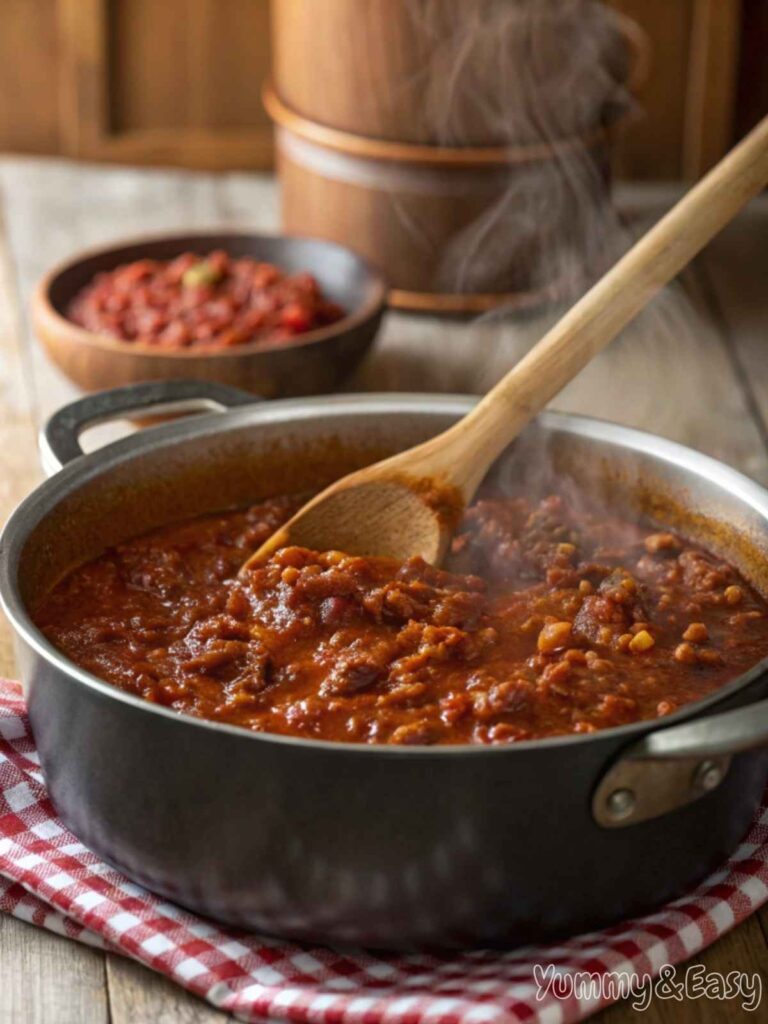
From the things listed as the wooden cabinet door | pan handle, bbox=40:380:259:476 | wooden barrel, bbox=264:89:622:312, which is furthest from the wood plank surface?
the wooden cabinet door

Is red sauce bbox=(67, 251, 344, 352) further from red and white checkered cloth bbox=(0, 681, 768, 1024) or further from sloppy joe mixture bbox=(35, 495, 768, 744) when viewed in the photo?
red and white checkered cloth bbox=(0, 681, 768, 1024)

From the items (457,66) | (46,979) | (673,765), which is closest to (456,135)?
(457,66)

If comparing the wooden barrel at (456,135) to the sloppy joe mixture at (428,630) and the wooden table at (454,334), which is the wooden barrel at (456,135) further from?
the sloppy joe mixture at (428,630)

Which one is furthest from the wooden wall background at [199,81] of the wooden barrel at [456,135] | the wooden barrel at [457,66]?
the wooden barrel at [457,66]

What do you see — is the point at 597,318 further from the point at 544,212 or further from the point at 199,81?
the point at 199,81

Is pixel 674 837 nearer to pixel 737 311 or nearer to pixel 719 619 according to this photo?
pixel 719 619

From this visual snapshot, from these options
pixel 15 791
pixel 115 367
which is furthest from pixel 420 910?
pixel 115 367
